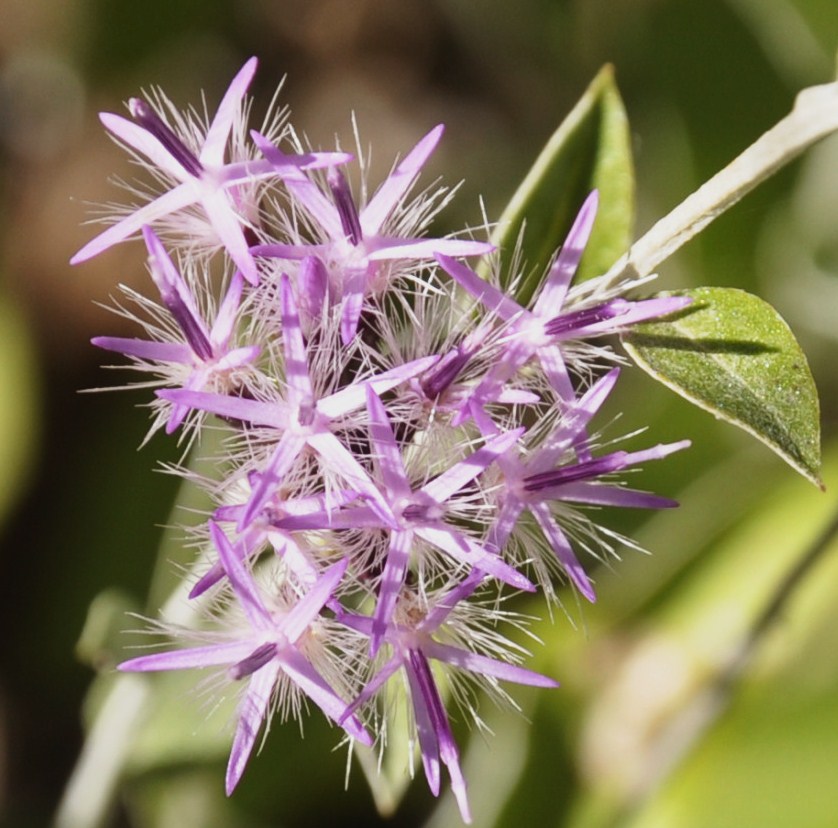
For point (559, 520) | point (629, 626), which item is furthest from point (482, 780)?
point (559, 520)

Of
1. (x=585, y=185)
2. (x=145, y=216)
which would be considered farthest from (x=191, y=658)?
(x=585, y=185)

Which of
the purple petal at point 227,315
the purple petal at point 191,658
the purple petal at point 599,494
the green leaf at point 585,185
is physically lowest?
the purple petal at point 191,658

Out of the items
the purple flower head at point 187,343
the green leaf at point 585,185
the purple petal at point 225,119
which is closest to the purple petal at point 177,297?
the purple flower head at point 187,343

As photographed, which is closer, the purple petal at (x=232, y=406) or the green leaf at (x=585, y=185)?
the purple petal at (x=232, y=406)

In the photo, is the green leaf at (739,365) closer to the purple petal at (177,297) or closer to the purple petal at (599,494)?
the purple petal at (599,494)

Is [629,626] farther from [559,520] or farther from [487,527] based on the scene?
[487,527]

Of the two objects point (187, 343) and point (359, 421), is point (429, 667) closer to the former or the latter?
point (359, 421)
